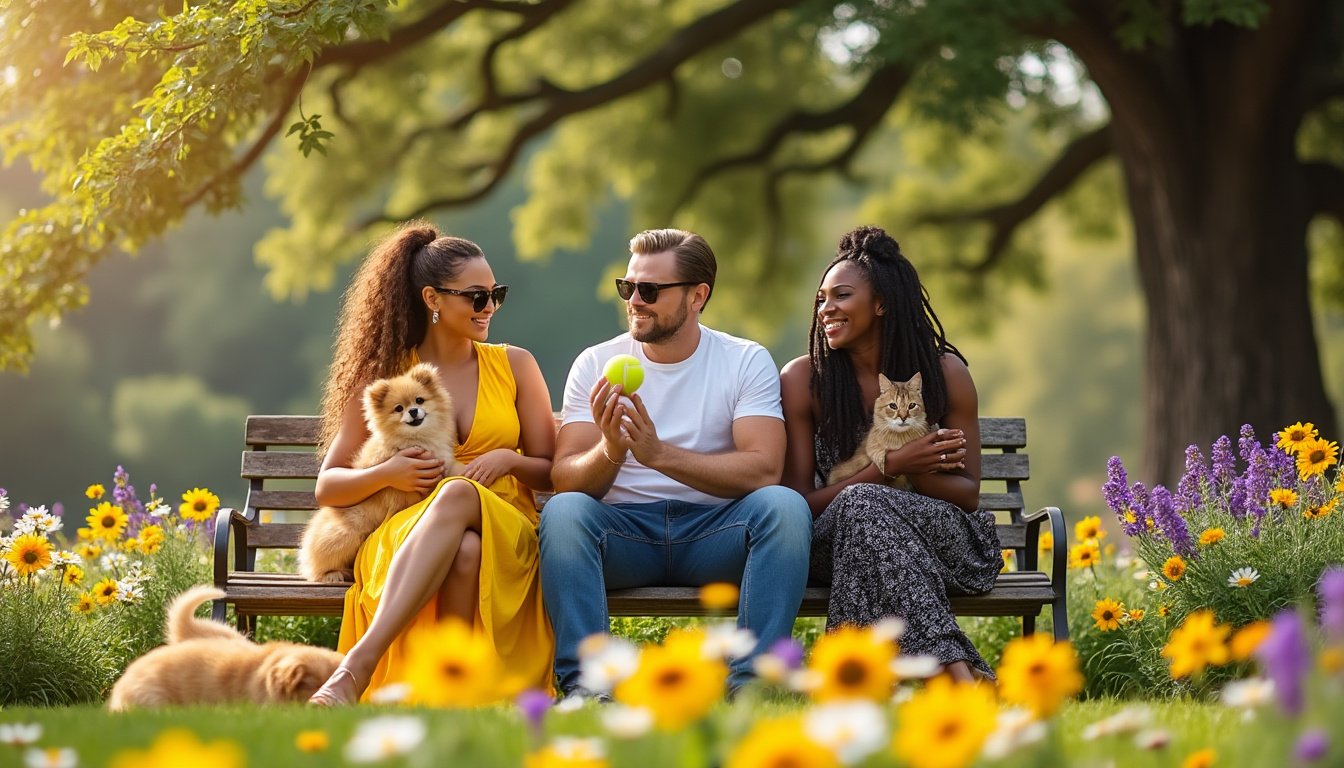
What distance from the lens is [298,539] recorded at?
525cm

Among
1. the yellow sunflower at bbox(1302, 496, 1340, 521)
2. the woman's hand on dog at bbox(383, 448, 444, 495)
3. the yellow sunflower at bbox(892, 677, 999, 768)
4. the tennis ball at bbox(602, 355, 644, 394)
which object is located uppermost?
the tennis ball at bbox(602, 355, 644, 394)

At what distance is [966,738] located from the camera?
1.71 metres

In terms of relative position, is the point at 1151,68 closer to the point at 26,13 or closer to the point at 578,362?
the point at 578,362

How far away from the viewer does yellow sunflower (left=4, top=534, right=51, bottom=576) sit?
4.84 m

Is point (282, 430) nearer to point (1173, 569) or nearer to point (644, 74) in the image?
point (1173, 569)

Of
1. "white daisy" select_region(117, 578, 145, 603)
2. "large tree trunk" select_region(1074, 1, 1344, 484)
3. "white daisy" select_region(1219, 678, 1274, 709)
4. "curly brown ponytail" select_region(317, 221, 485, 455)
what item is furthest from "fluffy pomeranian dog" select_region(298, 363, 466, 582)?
"large tree trunk" select_region(1074, 1, 1344, 484)

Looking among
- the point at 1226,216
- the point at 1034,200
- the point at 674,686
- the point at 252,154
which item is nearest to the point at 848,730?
the point at 674,686

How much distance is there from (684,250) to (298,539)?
1.92 metres

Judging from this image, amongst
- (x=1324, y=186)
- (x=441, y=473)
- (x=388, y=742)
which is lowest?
(x=388, y=742)

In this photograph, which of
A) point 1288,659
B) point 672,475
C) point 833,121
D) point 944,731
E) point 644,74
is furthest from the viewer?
point 833,121

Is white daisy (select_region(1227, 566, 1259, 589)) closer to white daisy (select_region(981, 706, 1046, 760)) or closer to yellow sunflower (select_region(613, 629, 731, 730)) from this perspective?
white daisy (select_region(981, 706, 1046, 760))

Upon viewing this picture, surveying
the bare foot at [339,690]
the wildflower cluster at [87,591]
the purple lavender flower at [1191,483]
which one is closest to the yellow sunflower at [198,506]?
the wildflower cluster at [87,591]

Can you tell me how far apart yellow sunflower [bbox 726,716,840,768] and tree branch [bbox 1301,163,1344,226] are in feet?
33.0

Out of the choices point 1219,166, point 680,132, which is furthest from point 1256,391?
point 680,132
